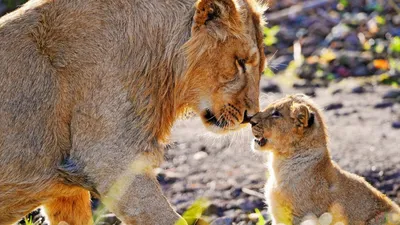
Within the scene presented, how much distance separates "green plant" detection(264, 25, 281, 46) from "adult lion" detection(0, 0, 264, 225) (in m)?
5.97

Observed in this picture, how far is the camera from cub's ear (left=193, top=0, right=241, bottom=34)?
6.10 m

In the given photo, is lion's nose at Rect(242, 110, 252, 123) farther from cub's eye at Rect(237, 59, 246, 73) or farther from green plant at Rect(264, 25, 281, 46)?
green plant at Rect(264, 25, 281, 46)

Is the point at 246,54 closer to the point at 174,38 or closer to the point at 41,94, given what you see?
the point at 174,38

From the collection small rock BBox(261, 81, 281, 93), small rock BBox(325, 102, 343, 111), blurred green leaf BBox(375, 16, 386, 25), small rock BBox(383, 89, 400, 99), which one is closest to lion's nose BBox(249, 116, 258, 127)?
small rock BBox(325, 102, 343, 111)

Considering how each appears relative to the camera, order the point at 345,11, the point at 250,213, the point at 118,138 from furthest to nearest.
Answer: the point at 345,11 < the point at 250,213 < the point at 118,138

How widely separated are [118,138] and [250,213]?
189cm

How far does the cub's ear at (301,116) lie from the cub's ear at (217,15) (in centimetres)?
64

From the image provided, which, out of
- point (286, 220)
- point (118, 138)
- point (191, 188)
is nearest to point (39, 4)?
point (118, 138)

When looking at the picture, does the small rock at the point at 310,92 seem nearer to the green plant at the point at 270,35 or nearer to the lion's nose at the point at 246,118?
the green plant at the point at 270,35

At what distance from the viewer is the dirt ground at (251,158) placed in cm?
787

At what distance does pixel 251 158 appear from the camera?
8.98m

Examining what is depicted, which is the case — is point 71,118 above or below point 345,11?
above

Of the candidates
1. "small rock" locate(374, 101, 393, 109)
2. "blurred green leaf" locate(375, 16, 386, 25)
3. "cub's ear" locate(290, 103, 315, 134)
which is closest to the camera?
"cub's ear" locate(290, 103, 315, 134)

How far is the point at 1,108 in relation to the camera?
6.05m
